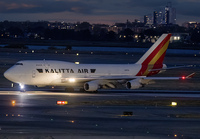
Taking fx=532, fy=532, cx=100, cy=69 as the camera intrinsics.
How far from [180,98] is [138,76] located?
9586 mm

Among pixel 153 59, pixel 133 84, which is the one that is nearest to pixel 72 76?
pixel 133 84

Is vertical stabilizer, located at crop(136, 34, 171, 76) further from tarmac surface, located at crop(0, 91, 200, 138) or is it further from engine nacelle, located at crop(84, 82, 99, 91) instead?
tarmac surface, located at crop(0, 91, 200, 138)

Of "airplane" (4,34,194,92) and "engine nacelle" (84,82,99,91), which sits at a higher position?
"airplane" (4,34,194,92)

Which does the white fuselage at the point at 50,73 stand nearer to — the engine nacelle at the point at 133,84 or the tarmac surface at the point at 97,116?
the tarmac surface at the point at 97,116

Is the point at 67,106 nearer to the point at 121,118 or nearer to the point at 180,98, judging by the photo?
the point at 121,118

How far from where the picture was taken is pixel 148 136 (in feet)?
94.3

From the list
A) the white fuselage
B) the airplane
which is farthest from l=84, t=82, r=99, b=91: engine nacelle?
the white fuselage

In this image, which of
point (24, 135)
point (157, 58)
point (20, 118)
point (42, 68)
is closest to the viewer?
point (24, 135)

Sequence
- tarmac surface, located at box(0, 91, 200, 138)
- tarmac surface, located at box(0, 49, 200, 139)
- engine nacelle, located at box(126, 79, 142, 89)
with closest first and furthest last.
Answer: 1. tarmac surface, located at box(0, 49, 200, 139)
2. tarmac surface, located at box(0, 91, 200, 138)
3. engine nacelle, located at box(126, 79, 142, 89)

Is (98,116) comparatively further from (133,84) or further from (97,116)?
(133,84)

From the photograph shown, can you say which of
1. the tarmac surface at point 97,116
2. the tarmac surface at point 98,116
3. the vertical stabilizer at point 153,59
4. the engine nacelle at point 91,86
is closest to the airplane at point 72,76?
the engine nacelle at point 91,86

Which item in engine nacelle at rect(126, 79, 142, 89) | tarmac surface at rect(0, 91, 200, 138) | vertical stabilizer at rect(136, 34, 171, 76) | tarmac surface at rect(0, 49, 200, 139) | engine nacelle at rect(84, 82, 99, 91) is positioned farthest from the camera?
vertical stabilizer at rect(136, 34, 171, 76)

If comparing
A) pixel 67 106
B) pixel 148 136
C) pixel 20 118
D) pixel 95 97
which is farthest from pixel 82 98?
pixel 148 136

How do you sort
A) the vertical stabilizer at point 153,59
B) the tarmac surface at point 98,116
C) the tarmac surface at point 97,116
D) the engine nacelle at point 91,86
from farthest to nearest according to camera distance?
the vertical stabilizer at point 153,59 → the engine nacelle at point 91,86 → the tarmac surface at point 98,116 → the tarmac surface at point 97,116
